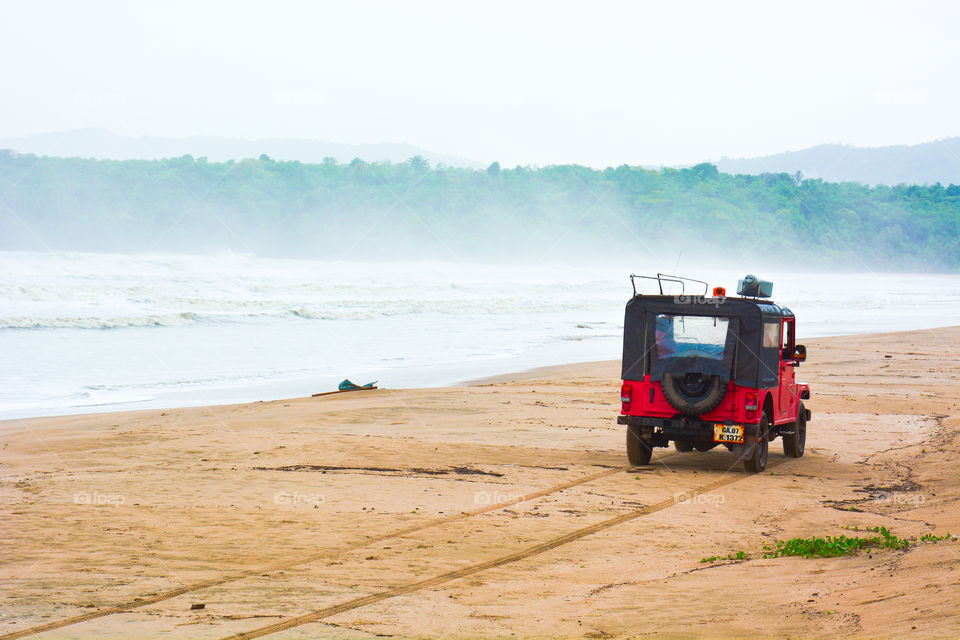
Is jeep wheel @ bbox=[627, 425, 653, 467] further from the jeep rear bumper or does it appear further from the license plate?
the license plate

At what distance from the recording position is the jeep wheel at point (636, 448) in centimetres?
→ 1230

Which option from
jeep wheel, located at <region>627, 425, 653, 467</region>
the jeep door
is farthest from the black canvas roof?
jeep wheel, located at <region>627, 425, 653, 467</region>

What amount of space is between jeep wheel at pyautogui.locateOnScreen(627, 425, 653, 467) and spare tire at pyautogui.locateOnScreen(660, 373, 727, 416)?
0.70 meters

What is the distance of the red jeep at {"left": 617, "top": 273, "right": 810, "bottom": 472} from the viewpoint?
11.7 metres

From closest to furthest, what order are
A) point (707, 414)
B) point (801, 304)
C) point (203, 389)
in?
point (707, 414) → point (203, 389) → point (801, 304)

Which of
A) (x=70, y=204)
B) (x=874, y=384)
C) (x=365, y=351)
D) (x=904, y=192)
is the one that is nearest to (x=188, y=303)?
(x=365, y=351)

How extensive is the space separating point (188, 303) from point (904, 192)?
6002 inches

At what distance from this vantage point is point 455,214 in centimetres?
14038

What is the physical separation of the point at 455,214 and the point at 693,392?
12970 cm

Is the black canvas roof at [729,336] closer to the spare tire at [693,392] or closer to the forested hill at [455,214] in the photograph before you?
the spare tire at [693,392]

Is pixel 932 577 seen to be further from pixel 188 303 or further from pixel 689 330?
pixel 188 303

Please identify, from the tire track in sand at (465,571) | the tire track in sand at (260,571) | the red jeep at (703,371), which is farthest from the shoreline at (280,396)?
the tire track in sand at (465,571)

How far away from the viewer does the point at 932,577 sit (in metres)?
6.36

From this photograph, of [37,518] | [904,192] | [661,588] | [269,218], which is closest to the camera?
A: [661,588]
